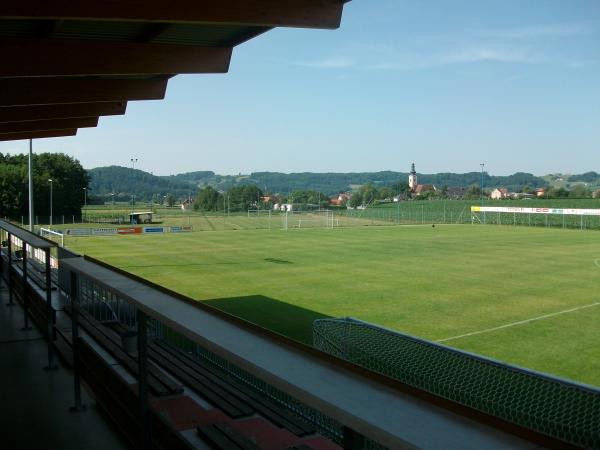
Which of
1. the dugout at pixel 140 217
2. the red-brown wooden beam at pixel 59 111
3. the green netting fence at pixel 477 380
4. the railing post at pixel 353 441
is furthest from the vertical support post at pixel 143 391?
the dugout at pixel 140 217

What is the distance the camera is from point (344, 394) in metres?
1.39

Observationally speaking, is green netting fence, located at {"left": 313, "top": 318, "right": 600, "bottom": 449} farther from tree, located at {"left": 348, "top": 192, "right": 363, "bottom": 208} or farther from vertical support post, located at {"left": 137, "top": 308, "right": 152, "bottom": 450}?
tree, located at {"left": 348, "top": 192, "right": 363, "bottom": 208}

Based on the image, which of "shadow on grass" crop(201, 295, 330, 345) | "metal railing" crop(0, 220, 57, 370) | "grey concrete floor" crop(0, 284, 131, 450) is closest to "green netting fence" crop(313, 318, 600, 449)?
"grey concrete floor" crop(0, 284, 131, 450)

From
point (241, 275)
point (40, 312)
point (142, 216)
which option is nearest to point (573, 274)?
point (241, 275)

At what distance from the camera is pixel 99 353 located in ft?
12.5

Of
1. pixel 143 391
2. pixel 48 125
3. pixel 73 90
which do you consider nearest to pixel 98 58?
pixel 73 90

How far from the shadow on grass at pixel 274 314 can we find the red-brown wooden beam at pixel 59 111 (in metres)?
5.86

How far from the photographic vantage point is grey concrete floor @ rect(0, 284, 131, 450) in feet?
12.7

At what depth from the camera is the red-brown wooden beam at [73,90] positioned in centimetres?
719

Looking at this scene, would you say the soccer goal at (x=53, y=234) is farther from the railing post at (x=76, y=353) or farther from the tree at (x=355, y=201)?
the tree at (x=355, y=201)

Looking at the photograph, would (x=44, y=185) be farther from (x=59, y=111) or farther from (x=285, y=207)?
(x=59, y=111)

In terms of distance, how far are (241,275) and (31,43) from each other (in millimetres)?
17500

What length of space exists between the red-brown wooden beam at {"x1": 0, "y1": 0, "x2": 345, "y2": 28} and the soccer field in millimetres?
8395

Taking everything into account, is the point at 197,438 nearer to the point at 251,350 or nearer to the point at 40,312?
the point at 251,350
